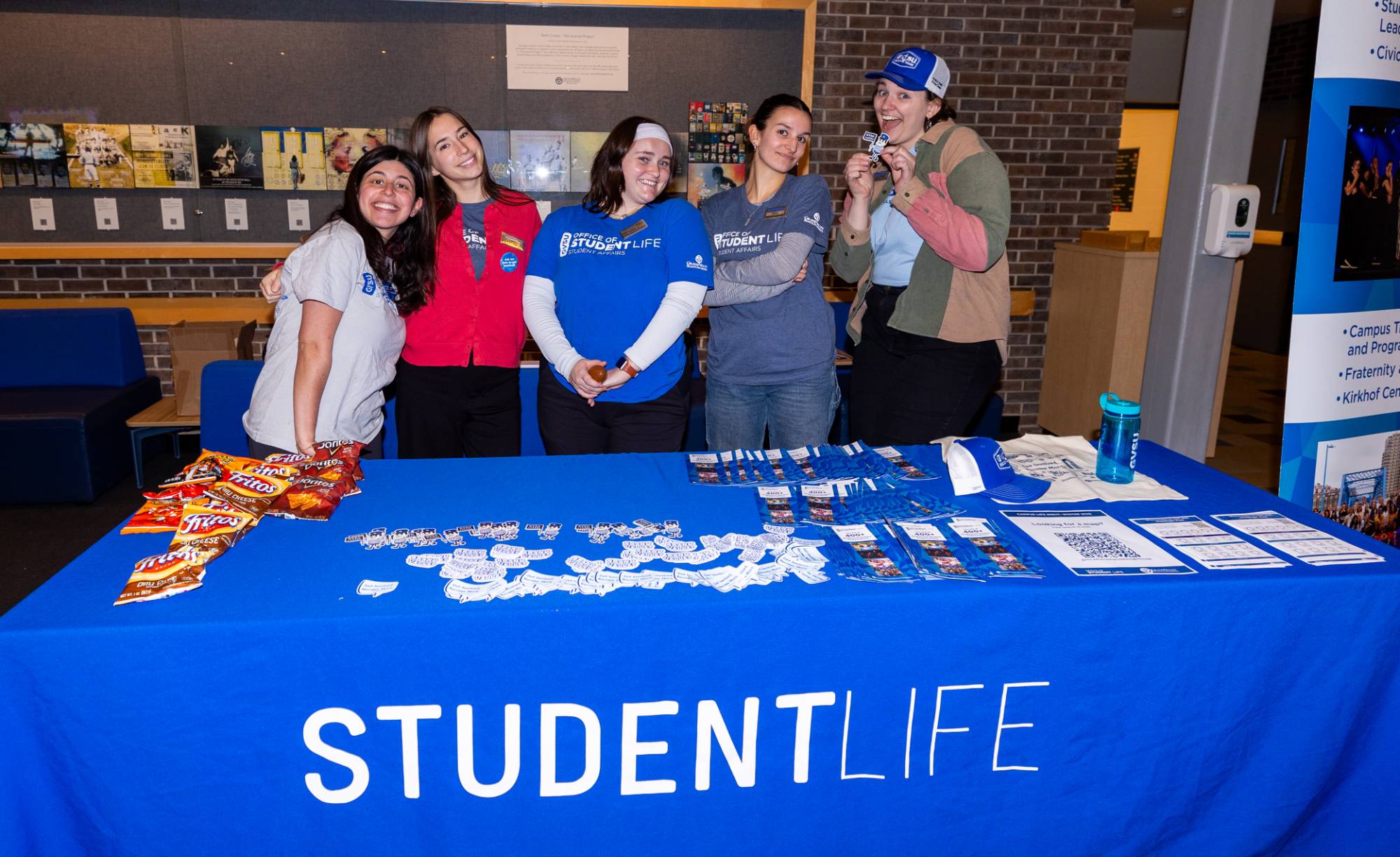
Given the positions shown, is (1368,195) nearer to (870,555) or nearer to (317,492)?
(870,555)

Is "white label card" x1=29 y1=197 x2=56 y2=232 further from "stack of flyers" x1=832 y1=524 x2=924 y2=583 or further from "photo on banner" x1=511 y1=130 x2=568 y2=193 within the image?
"stack of flyers" x1=832 y1=524 x2=924 y2=583

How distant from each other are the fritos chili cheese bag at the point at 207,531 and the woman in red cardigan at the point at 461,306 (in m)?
0.89

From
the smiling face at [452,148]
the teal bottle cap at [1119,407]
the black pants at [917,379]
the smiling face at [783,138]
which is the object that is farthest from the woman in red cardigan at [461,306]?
the teal bottle cap at [1119,407]

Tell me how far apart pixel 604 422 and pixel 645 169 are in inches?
26.2

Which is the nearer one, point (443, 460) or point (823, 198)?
point (443, 460)

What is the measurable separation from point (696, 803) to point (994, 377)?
1462mm

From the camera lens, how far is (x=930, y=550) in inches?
65.0

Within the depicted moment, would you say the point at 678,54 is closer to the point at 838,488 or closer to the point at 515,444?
the point at 515,444

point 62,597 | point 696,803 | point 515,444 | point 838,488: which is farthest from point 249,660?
point 515,444

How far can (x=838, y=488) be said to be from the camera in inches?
77.3

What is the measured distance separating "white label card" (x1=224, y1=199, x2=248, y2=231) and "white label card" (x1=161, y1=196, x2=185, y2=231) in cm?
24

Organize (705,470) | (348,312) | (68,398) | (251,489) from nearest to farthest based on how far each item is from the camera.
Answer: (251,489)
(705,470)
(348,312)
(68,398)

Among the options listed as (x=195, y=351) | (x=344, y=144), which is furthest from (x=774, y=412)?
(x=344, y=144)

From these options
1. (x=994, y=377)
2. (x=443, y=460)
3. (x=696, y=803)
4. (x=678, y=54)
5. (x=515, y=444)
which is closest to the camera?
(x=696, y=803)
